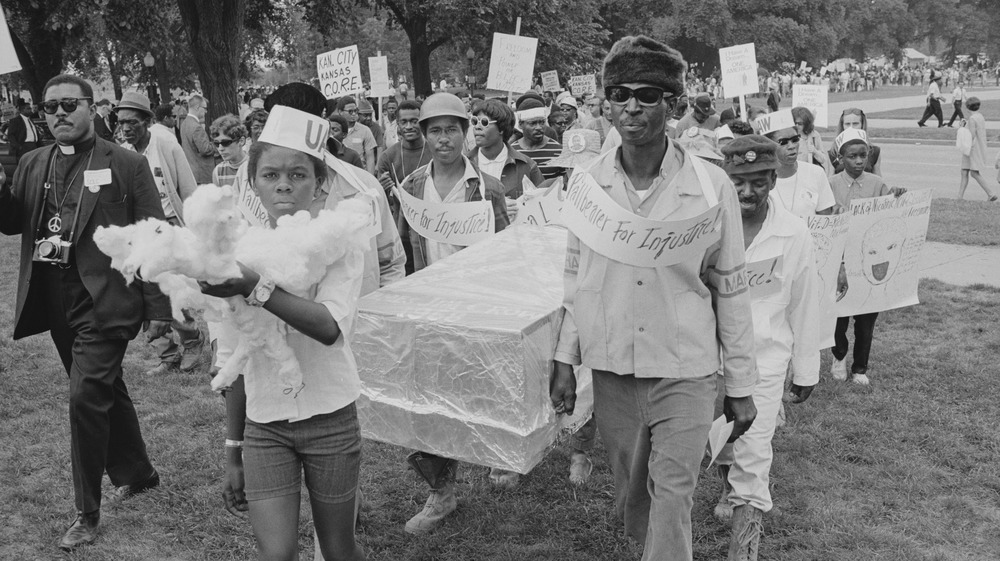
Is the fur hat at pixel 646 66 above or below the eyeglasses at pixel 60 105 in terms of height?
above

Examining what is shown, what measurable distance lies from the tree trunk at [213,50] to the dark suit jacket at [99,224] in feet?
45.2

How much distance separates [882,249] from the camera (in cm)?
682

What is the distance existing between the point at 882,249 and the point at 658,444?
14.6 feet

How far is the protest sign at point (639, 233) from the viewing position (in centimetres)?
298

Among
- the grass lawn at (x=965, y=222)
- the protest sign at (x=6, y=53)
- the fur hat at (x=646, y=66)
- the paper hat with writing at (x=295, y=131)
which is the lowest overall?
the grass lawn at (x=965, y=222)

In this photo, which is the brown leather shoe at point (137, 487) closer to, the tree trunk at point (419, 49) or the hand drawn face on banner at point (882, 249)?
the hand drawn face on banner at point (882, 249)

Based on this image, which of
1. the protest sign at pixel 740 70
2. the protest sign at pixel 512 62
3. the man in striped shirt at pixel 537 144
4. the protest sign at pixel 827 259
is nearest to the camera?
the protest sign at pixel 827 259

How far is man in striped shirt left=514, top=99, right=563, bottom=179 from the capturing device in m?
8.62

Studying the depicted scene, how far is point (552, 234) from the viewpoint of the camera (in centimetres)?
504

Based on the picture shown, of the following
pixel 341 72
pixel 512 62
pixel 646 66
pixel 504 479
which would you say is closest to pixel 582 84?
Answer: pixel 512 62

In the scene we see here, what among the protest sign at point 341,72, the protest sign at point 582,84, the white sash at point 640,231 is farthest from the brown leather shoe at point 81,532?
the protest sign at point 582,84

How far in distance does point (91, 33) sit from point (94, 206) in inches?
982

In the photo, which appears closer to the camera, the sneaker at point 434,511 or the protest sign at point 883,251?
the sneaker at point 434,511

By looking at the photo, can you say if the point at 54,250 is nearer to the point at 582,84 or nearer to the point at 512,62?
the point at 512,62
